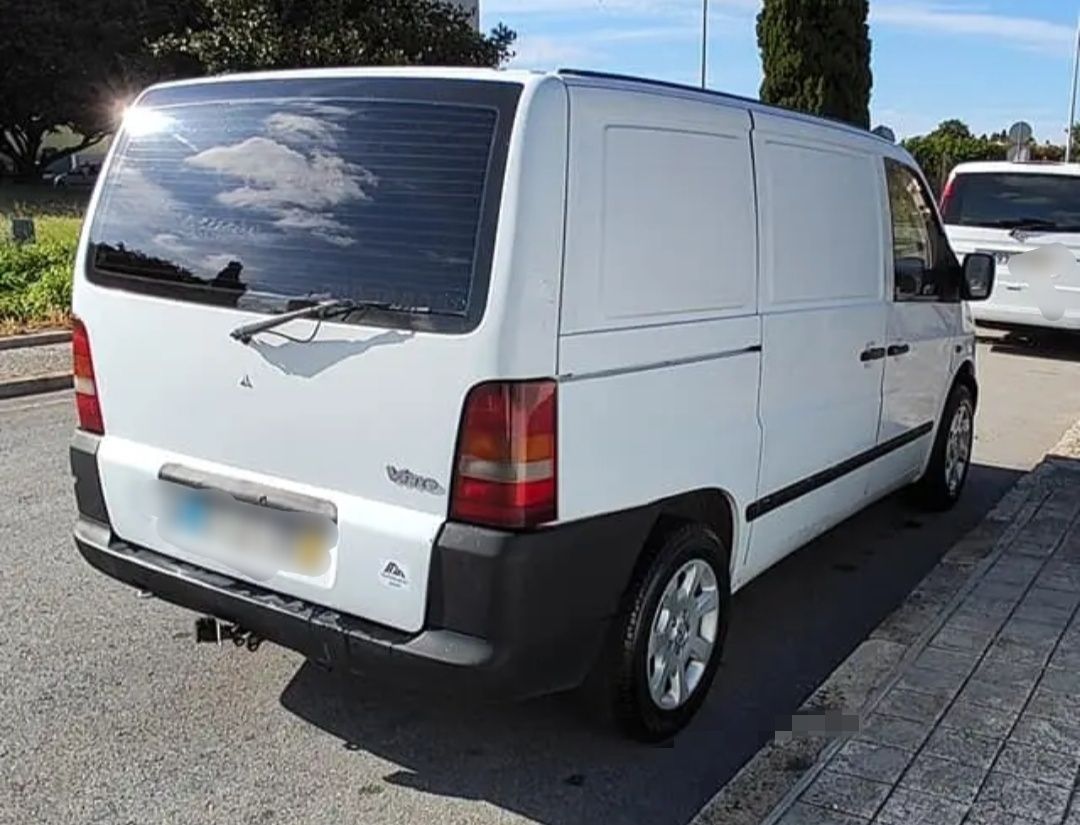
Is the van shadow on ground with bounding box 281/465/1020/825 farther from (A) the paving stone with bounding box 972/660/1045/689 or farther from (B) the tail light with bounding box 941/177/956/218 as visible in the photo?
(B) the tail light with bounding box 941/177/956/218

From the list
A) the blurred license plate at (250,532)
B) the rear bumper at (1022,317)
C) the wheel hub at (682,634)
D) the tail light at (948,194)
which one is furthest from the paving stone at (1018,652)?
the tail light at (948,194)

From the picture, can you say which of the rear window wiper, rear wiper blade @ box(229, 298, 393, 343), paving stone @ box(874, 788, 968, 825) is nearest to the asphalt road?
paving stone @ box(874, 788, 968, 825)

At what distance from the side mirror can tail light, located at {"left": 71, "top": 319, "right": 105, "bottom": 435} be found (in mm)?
4198

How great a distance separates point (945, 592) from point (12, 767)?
354cm

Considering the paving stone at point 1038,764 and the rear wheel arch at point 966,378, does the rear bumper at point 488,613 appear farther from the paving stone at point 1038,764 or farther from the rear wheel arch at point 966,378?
the rear wheel arch at point 966,378

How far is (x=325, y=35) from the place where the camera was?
18.4 meters

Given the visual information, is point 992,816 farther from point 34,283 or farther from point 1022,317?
point 34,283

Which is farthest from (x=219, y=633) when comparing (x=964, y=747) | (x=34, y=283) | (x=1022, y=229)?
(x=1022, y=229)

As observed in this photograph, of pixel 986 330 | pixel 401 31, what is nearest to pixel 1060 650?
pixel 986 330

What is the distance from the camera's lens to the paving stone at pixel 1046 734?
130 inches

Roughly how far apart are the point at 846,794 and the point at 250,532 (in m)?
1.79

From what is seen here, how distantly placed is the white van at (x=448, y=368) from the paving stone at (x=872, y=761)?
0.55 metres

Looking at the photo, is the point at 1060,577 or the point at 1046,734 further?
the point at 1060,577

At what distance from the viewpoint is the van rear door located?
2.77 metres
